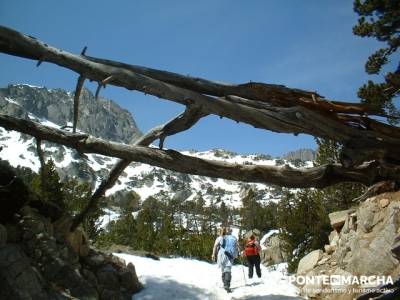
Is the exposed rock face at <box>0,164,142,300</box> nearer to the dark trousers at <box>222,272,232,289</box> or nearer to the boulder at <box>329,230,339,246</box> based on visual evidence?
the dark trousers at <box>222,272,232,289</box>

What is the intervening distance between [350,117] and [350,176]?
0.86m

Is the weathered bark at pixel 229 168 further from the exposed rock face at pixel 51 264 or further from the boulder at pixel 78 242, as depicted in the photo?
the boulder at pixel 78 242

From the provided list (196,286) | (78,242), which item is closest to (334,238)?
(196,286)

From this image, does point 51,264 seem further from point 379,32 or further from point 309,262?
point 379,32

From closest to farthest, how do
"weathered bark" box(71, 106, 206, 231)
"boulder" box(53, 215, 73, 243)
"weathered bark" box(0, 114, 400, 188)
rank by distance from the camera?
"weathered bark" box(0, 114, 400, 188)
"weathered bark" box(71, 106, 206, 231)
"boulder" box(53, 215, 73, 243)

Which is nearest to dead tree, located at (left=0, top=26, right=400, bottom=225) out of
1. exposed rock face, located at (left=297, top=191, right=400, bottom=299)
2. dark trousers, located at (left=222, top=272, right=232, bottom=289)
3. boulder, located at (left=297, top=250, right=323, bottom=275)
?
exposed rock face, located at (left=297, top=191, right=400, bottom=299)

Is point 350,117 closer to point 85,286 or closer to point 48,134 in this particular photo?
point 48,134

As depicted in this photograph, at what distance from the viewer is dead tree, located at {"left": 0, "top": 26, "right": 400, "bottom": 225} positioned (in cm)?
517

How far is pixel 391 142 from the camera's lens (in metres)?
5.25

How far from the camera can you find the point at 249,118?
5.24 metres

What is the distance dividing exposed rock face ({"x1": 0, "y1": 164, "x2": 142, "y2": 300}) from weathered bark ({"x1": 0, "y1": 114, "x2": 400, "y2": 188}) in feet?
10.1

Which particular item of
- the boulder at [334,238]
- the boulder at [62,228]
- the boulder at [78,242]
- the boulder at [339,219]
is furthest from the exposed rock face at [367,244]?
the boulder at [62,228]

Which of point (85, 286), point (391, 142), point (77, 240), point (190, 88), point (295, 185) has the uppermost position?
point (190, 88)

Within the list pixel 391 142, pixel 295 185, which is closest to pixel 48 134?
pixel 295 185
